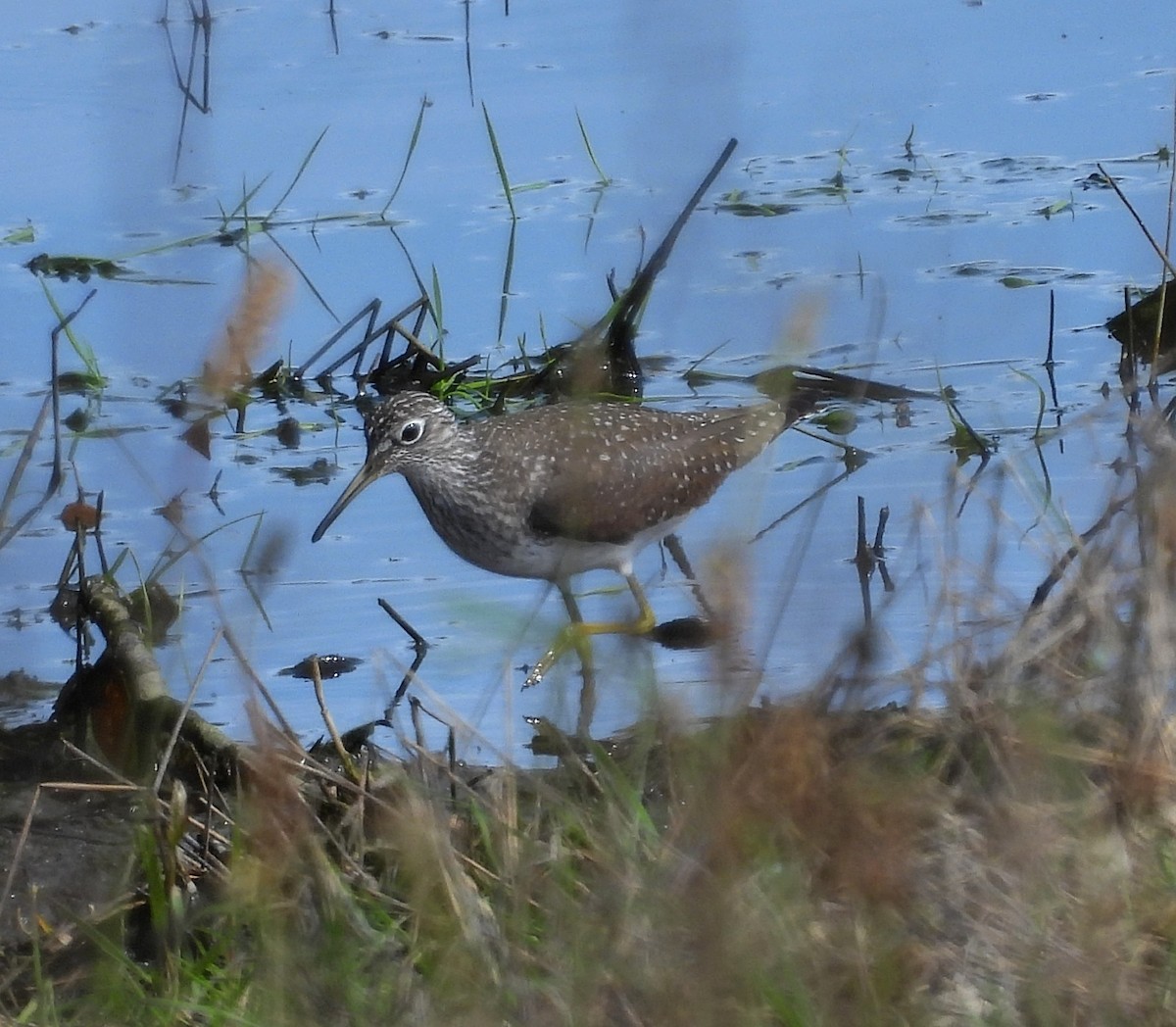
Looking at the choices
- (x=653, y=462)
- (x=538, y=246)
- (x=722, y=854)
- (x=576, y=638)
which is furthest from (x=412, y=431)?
(x=722, y=854)

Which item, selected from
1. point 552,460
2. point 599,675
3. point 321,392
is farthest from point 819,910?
point 321,392

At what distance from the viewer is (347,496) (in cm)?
539

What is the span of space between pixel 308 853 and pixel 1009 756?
1016 mm

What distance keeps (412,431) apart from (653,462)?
27.7 inches

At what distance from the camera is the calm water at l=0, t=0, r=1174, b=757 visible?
5012 mm

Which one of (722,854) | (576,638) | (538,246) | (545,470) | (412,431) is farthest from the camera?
(538,246)

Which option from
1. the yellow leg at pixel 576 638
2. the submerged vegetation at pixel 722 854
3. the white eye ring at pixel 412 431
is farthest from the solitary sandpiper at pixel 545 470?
the yellow leg at pixel 576 638

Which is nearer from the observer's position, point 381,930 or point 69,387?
point 381,930

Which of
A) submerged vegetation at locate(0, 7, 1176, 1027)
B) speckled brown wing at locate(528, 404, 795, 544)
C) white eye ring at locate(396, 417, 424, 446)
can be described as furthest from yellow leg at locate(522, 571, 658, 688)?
white eye ring at locate(396, 417, 424, 446)

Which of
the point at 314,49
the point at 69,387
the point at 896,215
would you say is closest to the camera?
the point at 69,387

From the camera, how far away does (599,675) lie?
2.60m

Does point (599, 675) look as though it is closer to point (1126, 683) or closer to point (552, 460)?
point (1126, 683)

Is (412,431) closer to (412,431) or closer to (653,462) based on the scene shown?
(412,431)

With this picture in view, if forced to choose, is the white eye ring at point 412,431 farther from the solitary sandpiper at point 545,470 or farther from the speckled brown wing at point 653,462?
the speckled brown wing at point 653,462
